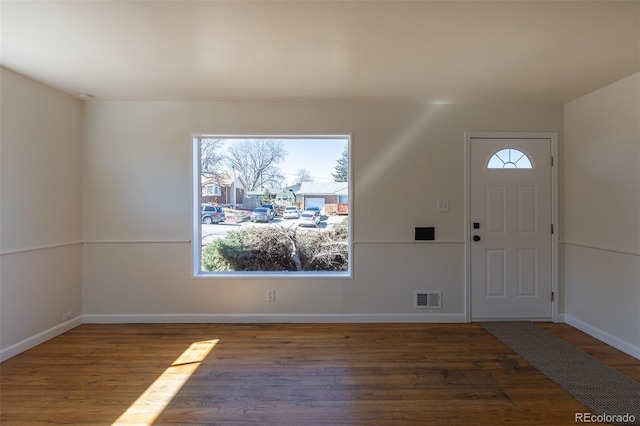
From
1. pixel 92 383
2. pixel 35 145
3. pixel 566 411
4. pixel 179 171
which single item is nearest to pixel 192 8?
pixel 179 171

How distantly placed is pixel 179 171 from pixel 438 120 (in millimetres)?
2973

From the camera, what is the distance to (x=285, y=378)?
7.89 ft

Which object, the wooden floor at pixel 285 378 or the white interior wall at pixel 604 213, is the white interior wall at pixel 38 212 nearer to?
the wooden floor at pixel 285 378

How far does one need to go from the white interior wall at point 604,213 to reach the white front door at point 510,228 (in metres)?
0.22

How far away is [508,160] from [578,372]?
84.6 inches

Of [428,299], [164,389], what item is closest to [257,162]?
[164,389]

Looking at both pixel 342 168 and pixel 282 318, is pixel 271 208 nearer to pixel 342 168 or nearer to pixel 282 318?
pixel 342 168

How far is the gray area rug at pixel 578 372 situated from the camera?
2.07m

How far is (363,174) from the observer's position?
11.6 feet

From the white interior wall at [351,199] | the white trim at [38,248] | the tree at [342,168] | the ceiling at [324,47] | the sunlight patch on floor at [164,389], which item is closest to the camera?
the ceiling at [324,47]

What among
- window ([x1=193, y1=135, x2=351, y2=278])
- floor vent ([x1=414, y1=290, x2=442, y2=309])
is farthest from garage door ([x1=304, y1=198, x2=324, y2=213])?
floor vent ([x1=414, y1=290, x2=442, y2=309])

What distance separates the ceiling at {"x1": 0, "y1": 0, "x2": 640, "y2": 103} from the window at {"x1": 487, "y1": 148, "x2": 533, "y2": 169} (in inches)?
24.6

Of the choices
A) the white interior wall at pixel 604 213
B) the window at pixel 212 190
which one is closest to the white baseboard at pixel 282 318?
the white interior wall at pixel 604 213

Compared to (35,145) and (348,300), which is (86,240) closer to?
(35,145)
